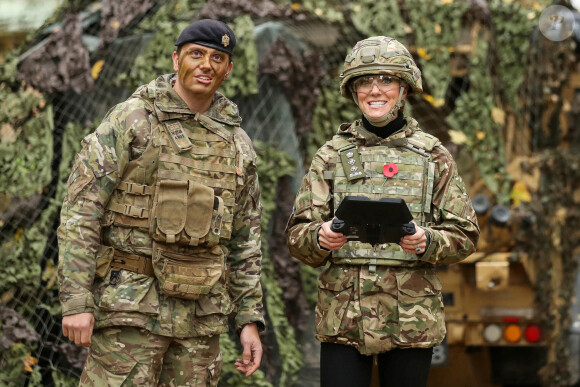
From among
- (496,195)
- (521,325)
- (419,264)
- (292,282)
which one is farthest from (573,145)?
(419,264)

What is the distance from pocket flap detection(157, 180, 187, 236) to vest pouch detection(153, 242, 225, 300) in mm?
83

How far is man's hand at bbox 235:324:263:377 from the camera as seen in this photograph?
13.0ft

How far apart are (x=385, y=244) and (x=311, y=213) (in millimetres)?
301

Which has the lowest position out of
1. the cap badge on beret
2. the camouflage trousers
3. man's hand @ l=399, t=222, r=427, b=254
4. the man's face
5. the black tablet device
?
the camouflage trousers

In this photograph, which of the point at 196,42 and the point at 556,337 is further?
→ the point at 556,337

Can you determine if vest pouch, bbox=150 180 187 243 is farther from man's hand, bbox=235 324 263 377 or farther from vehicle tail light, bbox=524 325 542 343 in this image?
vehicle tail light, bbox=524 325 542 343

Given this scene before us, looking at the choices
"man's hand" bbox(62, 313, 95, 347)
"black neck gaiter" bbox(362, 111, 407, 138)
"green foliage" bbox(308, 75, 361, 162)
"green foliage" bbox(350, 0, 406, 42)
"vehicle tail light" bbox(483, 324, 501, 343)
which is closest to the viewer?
"man's hand" bbox(62, 313, 95, 347)

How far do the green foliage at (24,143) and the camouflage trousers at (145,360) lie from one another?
242cm

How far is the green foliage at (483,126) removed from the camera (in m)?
6.39

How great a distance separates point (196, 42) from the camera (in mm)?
3842

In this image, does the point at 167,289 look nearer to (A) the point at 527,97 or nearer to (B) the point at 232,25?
(B) the point at 232,25

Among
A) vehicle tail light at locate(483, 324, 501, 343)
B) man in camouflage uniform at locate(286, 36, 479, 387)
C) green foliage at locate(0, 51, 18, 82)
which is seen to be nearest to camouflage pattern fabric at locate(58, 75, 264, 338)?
man in camouflage uniform at locate(286, 36, 479, 387)

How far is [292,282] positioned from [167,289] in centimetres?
253

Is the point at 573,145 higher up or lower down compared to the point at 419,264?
higher up
